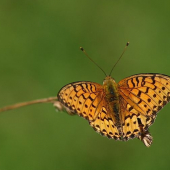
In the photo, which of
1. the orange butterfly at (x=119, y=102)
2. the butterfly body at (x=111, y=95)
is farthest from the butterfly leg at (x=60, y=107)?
the butterfly body at (x=111, y=95)

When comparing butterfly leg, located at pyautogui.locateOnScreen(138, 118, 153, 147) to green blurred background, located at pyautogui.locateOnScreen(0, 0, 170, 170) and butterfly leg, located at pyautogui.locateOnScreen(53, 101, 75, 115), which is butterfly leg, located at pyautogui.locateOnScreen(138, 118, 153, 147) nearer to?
butterfly leg, located at pyautogui.locateOnScreen(53, 101, 75, 115)

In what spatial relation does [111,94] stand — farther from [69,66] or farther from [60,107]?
[69,66]

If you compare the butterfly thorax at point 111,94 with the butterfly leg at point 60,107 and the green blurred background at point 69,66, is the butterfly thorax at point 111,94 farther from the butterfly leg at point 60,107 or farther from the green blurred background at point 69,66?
the green blurred background at point 69,66

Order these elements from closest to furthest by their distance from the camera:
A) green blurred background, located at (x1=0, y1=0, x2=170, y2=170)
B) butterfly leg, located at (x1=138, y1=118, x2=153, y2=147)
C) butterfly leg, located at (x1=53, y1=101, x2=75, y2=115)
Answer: butterfly leg, located at (x1=138, y1=118, x2=153, y2=147) < butterfly leg, located at (x1=53, y1=101, x2=75, y2=115) < green blurred background, located at (x1=0, y1=0, x2=170, y2=170)

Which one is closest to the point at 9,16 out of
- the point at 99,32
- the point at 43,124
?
the point at 99,32

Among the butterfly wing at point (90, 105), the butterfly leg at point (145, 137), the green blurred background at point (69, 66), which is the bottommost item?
the green blurred background at point (69, 66)

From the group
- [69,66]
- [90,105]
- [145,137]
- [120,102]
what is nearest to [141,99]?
[120,102]

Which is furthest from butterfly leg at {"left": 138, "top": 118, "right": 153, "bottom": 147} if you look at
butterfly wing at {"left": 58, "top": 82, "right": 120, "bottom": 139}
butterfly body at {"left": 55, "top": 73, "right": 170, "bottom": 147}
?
butterfly wing at {"left": 58, "top": 82, "right": 120, "bottom": 139}
